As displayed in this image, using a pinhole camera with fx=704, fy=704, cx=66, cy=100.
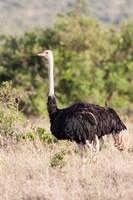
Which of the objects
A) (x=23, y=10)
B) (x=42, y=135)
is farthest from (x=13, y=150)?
(x=23, y=10)

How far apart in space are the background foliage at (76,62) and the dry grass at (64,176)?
12536 mm

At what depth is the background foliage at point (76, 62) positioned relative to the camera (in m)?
22.0

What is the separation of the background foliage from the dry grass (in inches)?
494

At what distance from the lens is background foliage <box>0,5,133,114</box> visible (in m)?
22.0

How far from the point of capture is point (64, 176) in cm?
754

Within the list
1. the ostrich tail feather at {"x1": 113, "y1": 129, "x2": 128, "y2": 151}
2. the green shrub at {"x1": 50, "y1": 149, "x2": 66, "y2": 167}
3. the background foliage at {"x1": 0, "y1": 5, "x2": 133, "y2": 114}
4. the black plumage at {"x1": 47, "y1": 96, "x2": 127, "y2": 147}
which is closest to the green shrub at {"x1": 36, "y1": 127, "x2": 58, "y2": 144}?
the black plumage at {"x1": 47, "y1": 96, "x2": 127, "y2": 147}

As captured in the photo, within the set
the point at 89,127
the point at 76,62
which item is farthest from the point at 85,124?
the point at 76,62

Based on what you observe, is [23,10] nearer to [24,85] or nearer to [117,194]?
[24,85]

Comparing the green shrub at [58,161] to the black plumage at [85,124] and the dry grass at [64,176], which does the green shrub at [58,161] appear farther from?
the black plumage at [85,124]

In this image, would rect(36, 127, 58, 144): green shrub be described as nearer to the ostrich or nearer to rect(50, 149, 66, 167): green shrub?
the ostrich

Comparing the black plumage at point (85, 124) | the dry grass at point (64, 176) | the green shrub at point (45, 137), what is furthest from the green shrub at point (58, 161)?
the green shrub at point (45, 137)

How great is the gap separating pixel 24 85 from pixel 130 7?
102 m

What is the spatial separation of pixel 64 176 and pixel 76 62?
14.9 meters

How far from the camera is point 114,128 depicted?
880 centimetres
